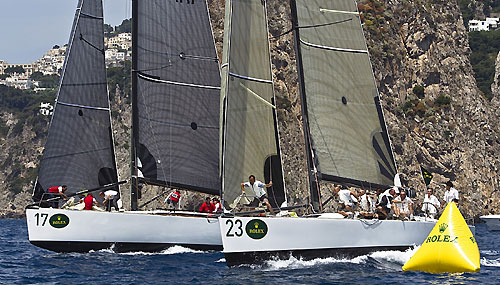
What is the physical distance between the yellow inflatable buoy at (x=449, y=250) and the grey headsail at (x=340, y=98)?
3109 mm

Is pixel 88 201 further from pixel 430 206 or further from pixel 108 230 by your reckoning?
pixel 430 206

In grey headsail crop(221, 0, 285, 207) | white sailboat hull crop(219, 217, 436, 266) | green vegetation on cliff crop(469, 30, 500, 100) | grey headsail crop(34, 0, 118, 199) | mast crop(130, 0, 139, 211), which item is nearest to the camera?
white sailboat hull crop(219, 217, 436, 266)

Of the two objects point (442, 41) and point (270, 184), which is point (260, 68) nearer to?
point (270, 184)

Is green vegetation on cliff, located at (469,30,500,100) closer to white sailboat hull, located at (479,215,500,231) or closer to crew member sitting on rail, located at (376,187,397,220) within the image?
white sailboat hull, located at (479,215,500,231)

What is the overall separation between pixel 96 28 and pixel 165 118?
12.8 feet

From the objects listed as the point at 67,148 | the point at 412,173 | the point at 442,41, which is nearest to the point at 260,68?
the point at 67,148

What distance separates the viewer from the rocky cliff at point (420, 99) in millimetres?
58906

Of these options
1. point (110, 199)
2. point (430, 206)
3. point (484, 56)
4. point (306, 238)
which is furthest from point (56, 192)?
point (484, 56)

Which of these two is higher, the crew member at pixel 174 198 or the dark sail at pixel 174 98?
the dark sail at pixel 174 98

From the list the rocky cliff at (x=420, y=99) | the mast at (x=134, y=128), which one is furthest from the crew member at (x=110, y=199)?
the rocky cliff at (x=420, y=99)

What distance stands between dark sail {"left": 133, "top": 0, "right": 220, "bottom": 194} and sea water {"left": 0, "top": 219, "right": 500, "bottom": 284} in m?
3.65

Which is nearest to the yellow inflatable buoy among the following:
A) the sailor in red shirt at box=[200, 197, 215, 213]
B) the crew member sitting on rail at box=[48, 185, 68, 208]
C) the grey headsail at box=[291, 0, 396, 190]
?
the grey headsail at box=[291, 0, 396, 190]

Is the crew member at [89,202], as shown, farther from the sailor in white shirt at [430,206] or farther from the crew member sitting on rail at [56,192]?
the sailor in white shirt at [430,206]

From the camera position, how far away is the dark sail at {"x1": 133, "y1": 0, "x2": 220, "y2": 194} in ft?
82.4
